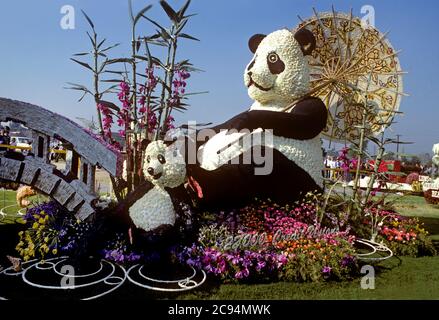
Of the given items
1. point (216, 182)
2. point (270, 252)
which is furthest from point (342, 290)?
point (216, 182)

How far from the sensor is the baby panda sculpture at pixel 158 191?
12.6ft

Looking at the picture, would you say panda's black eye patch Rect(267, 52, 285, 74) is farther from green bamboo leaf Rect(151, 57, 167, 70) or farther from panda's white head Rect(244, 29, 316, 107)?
green bamboo leaf Rect(151, 57, 167, 70)

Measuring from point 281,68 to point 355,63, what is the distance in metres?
1.48

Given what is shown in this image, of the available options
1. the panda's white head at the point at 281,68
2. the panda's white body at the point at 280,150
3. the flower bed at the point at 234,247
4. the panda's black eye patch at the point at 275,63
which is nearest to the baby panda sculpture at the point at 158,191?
the flower bed at the point at 234,247

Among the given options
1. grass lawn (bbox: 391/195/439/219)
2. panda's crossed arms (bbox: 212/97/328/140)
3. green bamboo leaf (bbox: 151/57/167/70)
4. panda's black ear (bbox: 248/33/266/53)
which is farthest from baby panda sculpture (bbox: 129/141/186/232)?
grass lawn (bbox: 391/195/439/219)

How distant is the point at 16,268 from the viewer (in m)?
3.48

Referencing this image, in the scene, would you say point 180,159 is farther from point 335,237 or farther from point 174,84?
point 335,237

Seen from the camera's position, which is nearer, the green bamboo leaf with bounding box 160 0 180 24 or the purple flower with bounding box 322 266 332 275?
the purple flower with bounding box 322 266 332 275

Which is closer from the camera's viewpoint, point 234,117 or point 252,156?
point 252,156

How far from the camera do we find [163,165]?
386 cm

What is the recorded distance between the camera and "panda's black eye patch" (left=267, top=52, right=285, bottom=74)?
5160 millimetres
